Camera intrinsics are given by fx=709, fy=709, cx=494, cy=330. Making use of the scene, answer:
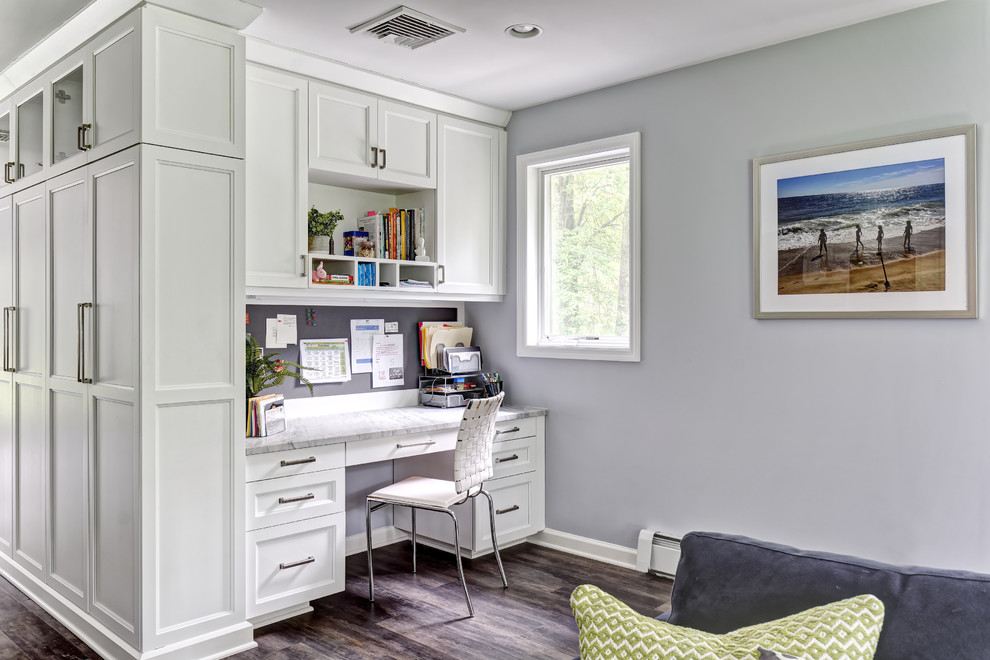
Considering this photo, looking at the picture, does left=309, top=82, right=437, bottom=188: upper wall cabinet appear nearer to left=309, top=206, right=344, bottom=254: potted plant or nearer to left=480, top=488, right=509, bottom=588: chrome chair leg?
left=309, top=206, right=344, bottom=254: potted plant

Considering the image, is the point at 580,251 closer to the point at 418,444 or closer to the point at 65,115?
the point at 418,444

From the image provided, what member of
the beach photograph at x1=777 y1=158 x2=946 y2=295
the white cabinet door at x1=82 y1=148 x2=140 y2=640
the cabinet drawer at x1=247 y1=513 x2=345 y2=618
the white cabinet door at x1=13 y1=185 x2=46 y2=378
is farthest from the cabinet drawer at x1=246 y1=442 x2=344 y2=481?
the beach photograph at x1=777 y1=158 x2=946 y2=295

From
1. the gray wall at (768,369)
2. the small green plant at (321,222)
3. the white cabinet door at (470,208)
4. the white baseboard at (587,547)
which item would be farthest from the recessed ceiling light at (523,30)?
the white baseboard at (587,547)

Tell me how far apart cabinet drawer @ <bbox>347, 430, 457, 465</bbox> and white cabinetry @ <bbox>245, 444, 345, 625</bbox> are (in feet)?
0.27

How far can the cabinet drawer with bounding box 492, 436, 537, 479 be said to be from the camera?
150 inches

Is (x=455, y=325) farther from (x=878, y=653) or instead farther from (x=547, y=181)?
(x=878, y=653)

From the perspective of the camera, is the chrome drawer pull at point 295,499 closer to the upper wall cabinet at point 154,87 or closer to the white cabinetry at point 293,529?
the white cabinetry at point 293,529

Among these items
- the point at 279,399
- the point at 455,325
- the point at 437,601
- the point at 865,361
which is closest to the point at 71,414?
the point at 279,399

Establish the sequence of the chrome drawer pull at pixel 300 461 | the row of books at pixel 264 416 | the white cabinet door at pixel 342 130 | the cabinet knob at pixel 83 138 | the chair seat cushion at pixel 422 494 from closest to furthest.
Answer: the cabinet knob at pixel 83 138, the chrome drawer pull at pixel 300 461, the row of books at pixel 264 416, the chair seat cushion at pixel 422 494, the white cabinet door at pixel 342 130

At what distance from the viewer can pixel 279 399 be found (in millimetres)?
3189

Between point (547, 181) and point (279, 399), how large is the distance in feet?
6.63

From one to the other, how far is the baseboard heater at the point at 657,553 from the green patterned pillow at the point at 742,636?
2.41 m

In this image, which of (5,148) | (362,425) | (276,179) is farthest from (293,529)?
(5,148)

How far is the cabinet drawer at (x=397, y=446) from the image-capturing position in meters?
3.24
